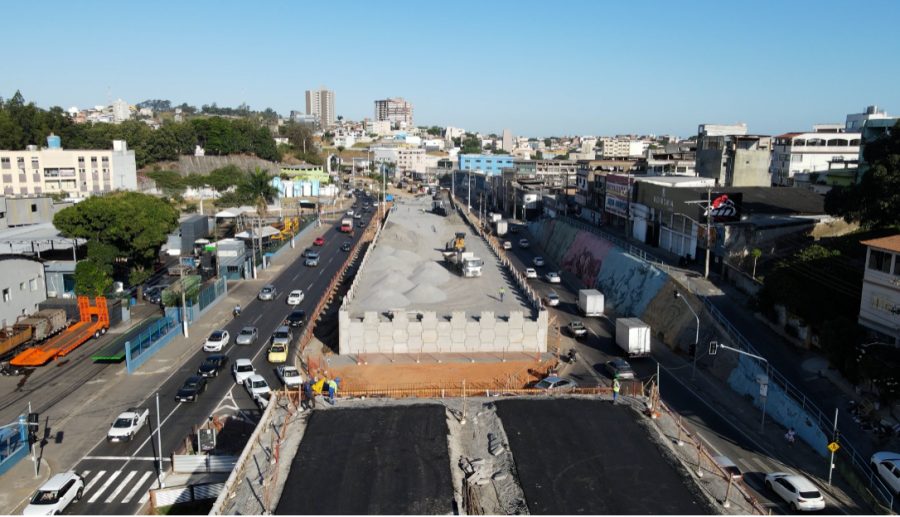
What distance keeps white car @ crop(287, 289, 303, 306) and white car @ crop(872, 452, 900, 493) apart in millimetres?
40160

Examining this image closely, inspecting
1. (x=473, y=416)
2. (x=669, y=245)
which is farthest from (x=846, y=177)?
(x=473, y=416)

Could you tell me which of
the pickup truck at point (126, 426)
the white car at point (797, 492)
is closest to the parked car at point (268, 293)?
the pickup truck at point (126, 426)

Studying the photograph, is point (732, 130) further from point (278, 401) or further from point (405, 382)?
point (278, 401)

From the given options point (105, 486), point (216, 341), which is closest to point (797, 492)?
point (105, 486)

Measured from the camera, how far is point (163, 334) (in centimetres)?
4072

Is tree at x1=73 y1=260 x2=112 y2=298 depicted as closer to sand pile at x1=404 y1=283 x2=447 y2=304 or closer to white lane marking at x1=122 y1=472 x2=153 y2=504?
sand pile at x1=404 y1=283 x2=447 y2=304

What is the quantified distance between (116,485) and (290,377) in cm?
1090

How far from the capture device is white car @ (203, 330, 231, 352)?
39406mm

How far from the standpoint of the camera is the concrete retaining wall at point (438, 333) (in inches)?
1510

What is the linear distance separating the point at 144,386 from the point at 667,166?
86824 mm

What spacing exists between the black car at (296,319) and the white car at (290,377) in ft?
32.9

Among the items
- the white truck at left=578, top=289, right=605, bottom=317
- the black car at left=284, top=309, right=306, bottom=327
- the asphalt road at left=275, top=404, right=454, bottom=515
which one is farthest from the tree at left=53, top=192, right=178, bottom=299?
the white truck at left=578, top=289, right=605, bottom=317

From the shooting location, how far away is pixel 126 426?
27641 millimetres

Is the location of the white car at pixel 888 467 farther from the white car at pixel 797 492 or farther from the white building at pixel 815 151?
the white building at pixel 815 151
